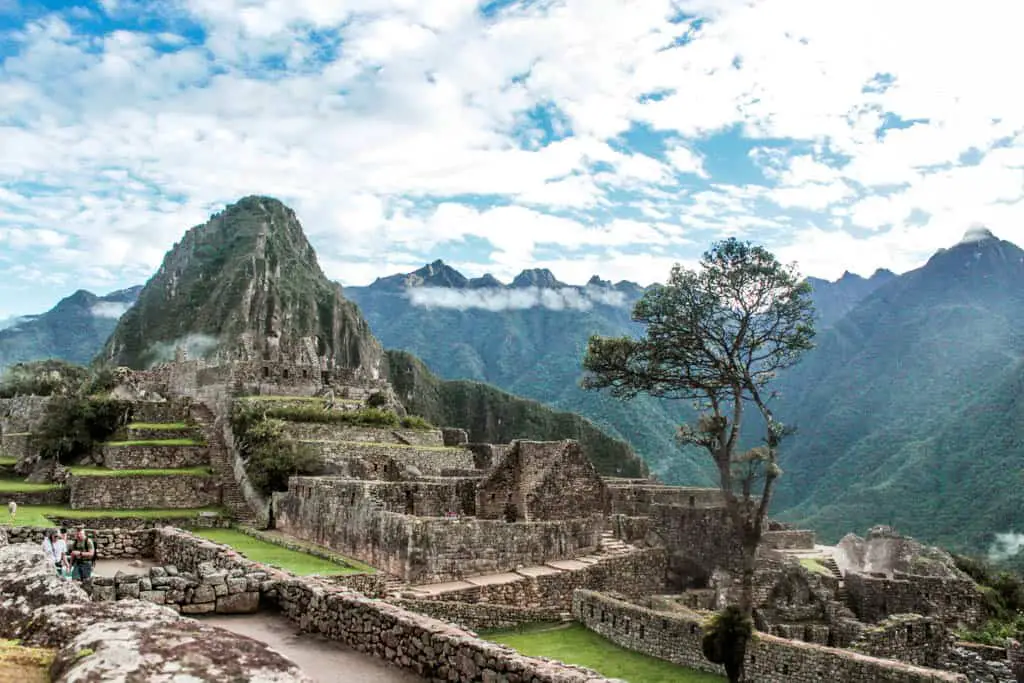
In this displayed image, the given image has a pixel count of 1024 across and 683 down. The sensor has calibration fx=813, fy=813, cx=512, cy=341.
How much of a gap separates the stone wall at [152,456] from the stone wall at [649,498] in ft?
43.4

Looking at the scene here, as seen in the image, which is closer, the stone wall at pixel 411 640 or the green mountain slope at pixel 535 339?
the stone wall at pixel 411 640

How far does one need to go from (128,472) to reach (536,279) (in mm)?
120121

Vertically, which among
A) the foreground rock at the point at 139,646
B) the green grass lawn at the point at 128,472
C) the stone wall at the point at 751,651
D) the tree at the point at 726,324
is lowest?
the stone wall at the point at 751,651

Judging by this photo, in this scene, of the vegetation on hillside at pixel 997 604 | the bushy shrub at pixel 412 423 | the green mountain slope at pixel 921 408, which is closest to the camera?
the vegetation on hillside at pixel 997 604

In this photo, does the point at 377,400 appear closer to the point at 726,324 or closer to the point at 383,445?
the point at 383,445

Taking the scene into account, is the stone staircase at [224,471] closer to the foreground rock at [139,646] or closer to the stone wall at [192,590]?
the stone wall at [192,590]

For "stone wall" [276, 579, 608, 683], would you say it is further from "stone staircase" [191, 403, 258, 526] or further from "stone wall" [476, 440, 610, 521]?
"stone staircase" [191, 403, 258, 526]

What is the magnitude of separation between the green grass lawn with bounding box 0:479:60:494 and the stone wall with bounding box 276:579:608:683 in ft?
57.6

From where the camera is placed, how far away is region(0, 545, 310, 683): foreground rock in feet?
15.7

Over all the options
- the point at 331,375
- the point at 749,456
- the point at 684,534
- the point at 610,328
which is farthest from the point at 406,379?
the point at 749,456

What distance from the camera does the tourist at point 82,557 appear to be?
11.4 m

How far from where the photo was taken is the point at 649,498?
95.6 ft

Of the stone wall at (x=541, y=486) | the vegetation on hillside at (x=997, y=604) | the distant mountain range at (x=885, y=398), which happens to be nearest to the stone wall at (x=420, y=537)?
the stone wall at (x=541, y=486)

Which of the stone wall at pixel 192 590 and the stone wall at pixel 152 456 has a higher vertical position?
the stone wall at pixel 152 456
